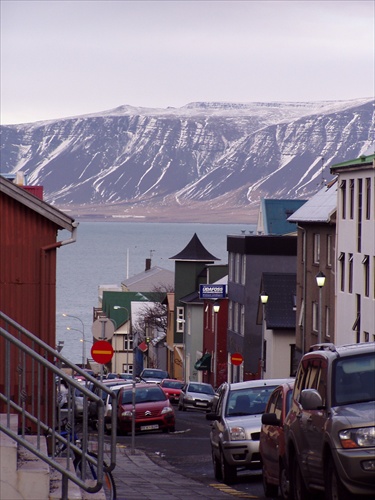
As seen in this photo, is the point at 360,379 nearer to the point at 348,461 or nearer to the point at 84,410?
the point at 348,461

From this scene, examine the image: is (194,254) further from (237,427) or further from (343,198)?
(237,427)

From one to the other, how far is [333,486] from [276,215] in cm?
7359

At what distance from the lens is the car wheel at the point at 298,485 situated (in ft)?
46.9

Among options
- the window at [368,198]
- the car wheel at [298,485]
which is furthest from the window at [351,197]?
the car wheel at [298,485]

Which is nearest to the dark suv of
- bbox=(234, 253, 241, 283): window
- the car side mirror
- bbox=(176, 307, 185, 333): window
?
the car side mirror

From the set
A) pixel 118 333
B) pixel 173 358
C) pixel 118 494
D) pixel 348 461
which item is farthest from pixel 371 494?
pixel 118 333

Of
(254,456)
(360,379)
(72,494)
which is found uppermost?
(360,379)

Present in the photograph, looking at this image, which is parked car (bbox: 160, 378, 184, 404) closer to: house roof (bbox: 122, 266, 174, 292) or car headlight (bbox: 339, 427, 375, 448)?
car headlight (bbox: 339, 427, 375, 448)

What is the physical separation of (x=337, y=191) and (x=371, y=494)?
142ft

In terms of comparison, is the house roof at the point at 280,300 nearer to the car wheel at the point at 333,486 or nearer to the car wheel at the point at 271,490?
the car wheel at the point at 271,490

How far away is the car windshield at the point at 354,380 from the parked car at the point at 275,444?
9.19 ft

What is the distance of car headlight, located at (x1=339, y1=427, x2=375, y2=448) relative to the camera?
12000 mm

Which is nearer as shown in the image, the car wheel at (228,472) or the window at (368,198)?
the car wheel at (228,472)

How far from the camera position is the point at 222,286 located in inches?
2849
